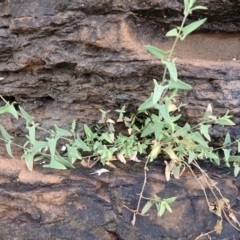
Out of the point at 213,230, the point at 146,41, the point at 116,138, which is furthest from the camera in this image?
the point at 116,138

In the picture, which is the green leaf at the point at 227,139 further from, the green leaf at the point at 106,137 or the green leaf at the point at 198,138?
the green leaf at the point at 106,137

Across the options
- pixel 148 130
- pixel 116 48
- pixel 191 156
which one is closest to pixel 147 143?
pixel 148 130

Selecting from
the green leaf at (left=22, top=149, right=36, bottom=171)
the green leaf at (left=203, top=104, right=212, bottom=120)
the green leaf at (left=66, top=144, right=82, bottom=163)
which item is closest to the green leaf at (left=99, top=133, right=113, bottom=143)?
the green leaf at (left=66, top=144, right=82, bottom=163)

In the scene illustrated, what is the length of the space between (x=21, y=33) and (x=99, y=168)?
65cm

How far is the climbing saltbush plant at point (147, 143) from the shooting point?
1.42 m

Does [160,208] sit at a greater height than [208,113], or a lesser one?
lesser

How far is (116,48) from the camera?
4.88 ft

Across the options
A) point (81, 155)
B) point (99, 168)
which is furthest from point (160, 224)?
point (81, 155)

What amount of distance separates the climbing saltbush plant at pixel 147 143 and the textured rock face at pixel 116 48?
63mm

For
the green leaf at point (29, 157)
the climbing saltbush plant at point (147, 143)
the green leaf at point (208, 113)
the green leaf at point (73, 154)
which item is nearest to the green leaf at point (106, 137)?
the climbing saltbush plant at point (147, 143)

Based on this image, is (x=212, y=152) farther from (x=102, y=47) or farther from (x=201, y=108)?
(x=102, y=47)

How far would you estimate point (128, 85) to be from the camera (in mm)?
1561

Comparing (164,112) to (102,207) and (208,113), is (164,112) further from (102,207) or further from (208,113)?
(102,207)

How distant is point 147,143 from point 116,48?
42cm
